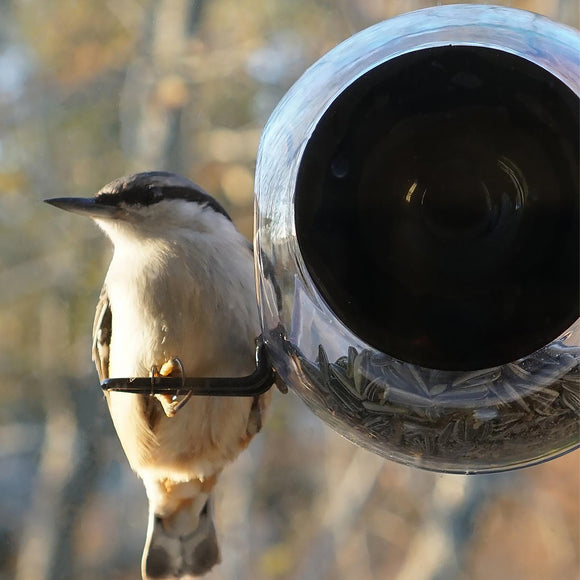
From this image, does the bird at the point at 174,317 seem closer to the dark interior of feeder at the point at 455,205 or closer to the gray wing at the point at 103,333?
the gray wing at the point at 103,333

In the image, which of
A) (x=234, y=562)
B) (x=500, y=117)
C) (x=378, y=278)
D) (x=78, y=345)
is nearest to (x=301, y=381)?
(x=378, y=278)

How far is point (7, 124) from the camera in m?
4.07

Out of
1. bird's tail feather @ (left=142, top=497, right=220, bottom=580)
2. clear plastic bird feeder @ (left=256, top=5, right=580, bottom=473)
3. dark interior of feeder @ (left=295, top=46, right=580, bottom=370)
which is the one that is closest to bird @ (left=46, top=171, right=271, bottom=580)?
bird's tail feather @ (left=142, top=497, right=220, bottom=580)

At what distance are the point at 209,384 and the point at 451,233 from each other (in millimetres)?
485

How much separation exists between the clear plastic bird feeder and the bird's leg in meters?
0.33

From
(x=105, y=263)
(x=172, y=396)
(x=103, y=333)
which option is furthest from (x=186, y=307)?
(x=105, y=263)

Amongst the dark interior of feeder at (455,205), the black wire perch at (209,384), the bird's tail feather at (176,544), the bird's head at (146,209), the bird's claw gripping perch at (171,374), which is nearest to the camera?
the dark interior of feeder at (455,205)

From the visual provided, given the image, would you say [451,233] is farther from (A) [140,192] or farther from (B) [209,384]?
(A) [140,192]

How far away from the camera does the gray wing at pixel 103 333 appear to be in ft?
5.48

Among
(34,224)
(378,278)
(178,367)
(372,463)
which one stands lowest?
(372,463)

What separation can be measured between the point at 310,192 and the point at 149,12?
3.49 m

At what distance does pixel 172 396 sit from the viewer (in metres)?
1.48

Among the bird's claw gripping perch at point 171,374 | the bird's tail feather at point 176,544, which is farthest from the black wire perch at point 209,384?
the bird's tail feather at point 176,544

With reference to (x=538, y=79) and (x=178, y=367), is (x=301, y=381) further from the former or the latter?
(x=538, y=79)
